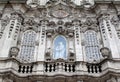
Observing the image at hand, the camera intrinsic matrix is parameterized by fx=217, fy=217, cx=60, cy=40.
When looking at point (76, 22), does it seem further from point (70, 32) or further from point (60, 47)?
point (60, 47)

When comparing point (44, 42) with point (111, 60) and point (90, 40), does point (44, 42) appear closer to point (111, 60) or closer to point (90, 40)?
point (90, 40)

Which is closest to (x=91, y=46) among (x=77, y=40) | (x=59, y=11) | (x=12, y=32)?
(x=77, y=40)

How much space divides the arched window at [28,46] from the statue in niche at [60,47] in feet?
5.30

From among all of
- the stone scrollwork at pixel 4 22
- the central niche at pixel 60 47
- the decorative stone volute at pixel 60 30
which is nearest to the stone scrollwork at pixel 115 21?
the decorative stone volute at pixel 60 30

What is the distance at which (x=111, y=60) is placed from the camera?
13.5 metres

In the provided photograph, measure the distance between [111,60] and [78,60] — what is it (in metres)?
2.05

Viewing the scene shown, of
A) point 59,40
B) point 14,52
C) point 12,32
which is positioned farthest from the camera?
point 59,40

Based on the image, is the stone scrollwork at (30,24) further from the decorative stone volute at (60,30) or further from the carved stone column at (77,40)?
→ the carved stone column at (77,40)

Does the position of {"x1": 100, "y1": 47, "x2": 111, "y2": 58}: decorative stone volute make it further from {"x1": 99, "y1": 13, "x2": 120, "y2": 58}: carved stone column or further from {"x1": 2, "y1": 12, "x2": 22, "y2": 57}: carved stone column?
{"x1": 2, "y1": 12, "x2": 22, "y2": 57}: carved stone column

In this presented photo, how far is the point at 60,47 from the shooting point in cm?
1538

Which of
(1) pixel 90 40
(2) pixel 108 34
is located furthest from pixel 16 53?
(2) pixel 108 34

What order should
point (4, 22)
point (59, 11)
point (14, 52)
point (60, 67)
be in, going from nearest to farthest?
1. point (60, 67)
2. point (14, 52)
3. point (4, 22)
4. point (59, 11)

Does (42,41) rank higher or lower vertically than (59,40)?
lower

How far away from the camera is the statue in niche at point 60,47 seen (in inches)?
585
